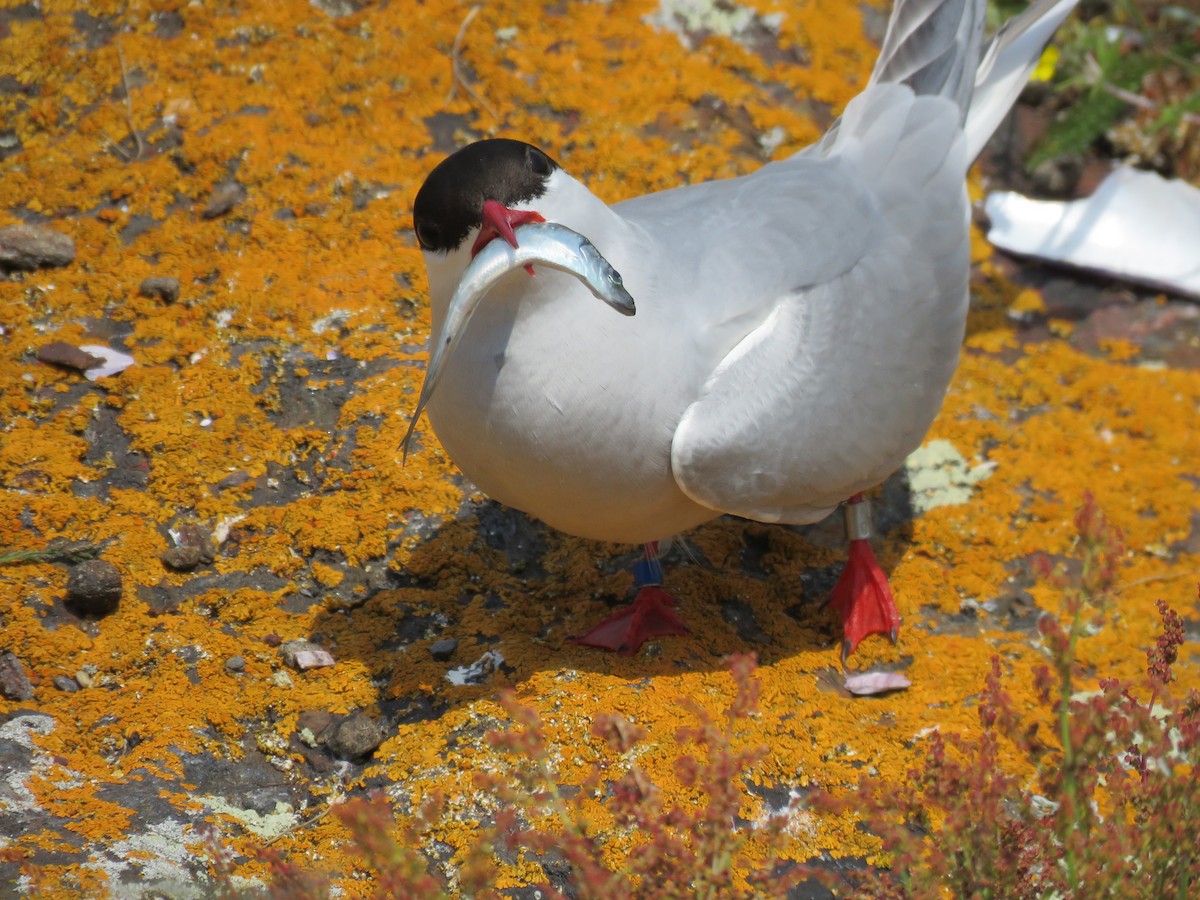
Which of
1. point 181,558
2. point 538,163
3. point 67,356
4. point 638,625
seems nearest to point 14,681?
point 181,558

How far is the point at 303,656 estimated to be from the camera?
124 inches

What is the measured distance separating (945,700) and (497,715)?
1.24m

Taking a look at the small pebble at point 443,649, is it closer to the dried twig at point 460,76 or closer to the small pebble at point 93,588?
the small pebble at point 93,588

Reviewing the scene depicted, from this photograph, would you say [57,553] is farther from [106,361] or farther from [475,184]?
[475,184]

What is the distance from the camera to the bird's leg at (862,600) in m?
3.45

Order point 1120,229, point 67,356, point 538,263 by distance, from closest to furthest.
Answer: point 538,263 < point 67,356 < point 1120,229

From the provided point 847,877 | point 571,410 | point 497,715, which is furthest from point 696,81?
point 847,877

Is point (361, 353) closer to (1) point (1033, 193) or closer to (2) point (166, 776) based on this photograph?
(2) point (166, 776)

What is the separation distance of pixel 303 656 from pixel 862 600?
1.56 m

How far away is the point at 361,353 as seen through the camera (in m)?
3.98

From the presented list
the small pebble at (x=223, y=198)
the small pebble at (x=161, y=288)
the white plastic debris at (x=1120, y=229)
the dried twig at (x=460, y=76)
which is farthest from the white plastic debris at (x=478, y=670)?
the white plastic debris at (x=1120, y=229)

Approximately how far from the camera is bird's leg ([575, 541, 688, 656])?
3229 mm

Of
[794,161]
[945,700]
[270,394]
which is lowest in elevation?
[945,700]

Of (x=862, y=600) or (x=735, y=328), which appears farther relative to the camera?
(x=862, y=600)
